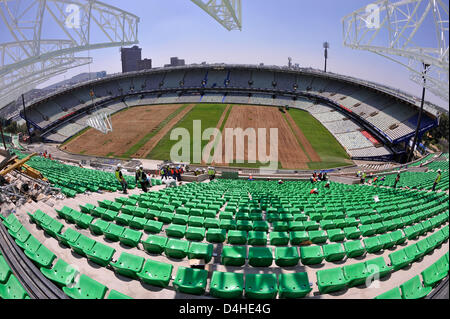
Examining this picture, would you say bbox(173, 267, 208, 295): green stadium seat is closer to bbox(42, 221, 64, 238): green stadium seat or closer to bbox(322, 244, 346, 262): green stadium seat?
bbox(322, 244, 346, 262): green stadium seat

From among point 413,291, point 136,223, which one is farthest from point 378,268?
point 136,223

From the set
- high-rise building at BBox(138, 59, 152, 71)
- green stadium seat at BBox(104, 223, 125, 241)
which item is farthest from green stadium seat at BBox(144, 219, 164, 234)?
high-rise building at BBox(138, 59, 152, 71)

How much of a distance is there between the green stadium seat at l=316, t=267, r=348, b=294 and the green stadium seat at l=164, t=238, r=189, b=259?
377 centimetres

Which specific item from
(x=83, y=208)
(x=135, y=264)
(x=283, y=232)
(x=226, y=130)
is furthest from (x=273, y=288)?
(x=226, y=130)

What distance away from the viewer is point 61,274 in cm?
492

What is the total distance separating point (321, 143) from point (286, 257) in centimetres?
3674

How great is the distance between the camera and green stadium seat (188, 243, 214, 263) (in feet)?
19.5

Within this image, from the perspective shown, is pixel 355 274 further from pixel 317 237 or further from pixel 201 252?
pixel 201 252

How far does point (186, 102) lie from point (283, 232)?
59.8m

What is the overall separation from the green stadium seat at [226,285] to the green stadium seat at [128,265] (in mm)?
2120

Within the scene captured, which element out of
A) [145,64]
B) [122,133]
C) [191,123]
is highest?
[145,64]

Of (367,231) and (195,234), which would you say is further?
(367,231)
